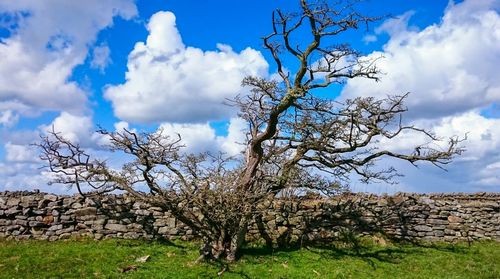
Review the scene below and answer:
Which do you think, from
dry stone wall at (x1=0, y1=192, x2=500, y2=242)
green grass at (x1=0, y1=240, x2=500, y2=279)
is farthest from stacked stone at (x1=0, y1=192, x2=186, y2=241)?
green grass at (x1=0, y1=240, x2=500, y2=279)

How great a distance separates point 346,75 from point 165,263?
8.66 meters

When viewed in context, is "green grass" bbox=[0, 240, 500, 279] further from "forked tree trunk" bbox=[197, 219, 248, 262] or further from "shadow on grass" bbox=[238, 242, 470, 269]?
"forked tree trunk" bbox=[197, 219, 248, 262]

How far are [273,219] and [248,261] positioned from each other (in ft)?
9.60

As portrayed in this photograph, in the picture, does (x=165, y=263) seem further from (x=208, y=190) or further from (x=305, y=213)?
(x=305, y=213)

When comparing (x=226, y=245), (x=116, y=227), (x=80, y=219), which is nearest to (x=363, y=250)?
(x=226, y=245)

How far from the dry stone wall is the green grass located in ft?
2.08

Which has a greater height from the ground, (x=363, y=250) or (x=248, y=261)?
(x=363, y=250)

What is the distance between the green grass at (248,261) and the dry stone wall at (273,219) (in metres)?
0.63

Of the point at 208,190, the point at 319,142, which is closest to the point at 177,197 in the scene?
the point at 208,190

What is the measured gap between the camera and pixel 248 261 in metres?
15.2

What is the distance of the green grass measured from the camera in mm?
13602

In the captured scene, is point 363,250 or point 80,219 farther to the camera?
point 80,219

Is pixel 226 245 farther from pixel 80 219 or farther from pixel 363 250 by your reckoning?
pixel 80 219

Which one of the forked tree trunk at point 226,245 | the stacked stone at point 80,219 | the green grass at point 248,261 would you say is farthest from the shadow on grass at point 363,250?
the stacked stone at point 80,219
